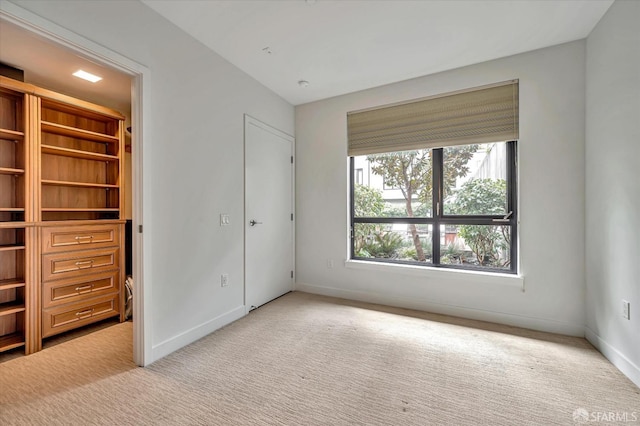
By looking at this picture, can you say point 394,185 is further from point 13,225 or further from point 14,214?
point 14,214

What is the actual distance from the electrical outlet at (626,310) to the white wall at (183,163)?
3.13 m

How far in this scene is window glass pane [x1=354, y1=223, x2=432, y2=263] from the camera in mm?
3236

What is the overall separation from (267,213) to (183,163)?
4.05 ft

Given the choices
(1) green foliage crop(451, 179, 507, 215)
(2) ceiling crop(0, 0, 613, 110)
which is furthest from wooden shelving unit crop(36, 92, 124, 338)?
(1) green foliage crop(451, 179, 507, 215)

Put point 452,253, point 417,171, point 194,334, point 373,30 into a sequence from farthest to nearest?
point 417,171, point 452,253, point 194,334, point 373,30

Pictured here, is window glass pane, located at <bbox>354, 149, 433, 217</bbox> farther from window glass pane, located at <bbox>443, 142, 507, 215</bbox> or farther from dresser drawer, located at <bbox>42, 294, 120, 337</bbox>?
dresser drawer, located at <bbox>42, 294, 120, 337</bbox>

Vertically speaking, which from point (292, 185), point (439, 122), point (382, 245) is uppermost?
point (439, 122)

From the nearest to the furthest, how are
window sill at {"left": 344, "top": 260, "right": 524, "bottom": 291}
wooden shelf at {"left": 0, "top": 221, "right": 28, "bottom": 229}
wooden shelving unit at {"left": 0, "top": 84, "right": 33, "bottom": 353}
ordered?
1. wooden shelf at {"left": 0, "top": 221, "right": 28, "bottom": 229}
2. wooden shelving unit at {"left": 0, "top": 84, "right": 33, "bottom": 353}
3. window sill at {"left": 344, "top": 260, "right": 524, "bottom": 291}

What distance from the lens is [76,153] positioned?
2666mm

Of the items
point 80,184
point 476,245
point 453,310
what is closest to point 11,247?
point 80,184

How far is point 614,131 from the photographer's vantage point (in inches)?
77.9

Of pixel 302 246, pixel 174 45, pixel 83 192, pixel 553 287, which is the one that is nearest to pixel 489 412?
pixel 553 287

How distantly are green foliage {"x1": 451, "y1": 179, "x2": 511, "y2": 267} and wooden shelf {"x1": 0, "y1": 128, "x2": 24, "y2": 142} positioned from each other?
13.2ft

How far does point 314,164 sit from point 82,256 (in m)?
2.68
